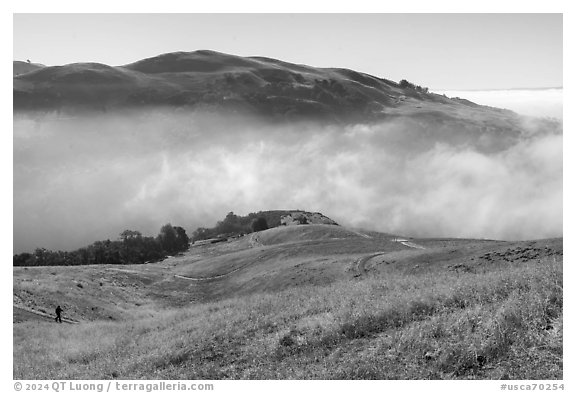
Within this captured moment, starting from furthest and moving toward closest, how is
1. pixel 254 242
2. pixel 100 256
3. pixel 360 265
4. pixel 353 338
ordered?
pixel 100 256 → pixel 254 242 → pixel 360 265 → pixel 353 338

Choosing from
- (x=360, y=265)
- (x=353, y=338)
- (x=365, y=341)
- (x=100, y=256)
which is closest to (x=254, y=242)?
(x=100, y=256)

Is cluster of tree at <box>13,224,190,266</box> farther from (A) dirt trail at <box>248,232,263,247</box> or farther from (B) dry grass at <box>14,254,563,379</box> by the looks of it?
(B) dry grass at <box>14,254,563,379</box>

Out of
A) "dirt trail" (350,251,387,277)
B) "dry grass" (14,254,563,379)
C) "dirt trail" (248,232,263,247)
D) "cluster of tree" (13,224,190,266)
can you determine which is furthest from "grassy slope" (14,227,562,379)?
"cluster of tree" (13,224,190,266)

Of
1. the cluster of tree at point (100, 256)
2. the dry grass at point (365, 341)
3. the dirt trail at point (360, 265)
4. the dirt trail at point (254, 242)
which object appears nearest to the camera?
the dry grass at point (365, 341)

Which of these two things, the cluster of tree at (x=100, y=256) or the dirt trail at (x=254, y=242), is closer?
the dirt trail at (x=254, y=242)

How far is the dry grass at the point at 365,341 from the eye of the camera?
1268 centimetres

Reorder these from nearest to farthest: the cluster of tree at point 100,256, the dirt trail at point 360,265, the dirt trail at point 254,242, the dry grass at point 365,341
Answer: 1. the dry grass at point 365,341
2. the dirt trail at point 360,265
3. the dirt trail at point 254,242
4. the cluster of tree at point 100,256

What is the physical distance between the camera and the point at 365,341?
51.0 ft

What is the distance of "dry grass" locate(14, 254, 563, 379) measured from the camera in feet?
41.6

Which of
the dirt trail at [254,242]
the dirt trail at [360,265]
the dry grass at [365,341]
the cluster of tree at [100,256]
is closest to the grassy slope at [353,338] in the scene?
the dry grass at [365,341]

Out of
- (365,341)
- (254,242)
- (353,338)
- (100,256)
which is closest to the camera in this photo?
(365,341)

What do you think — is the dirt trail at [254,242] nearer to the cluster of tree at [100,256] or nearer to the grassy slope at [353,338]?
the cluster of tree at [100,256]

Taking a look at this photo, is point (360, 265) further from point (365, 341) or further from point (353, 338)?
point (365, 341)

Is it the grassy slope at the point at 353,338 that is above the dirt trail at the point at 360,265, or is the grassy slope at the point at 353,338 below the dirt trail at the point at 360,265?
above
